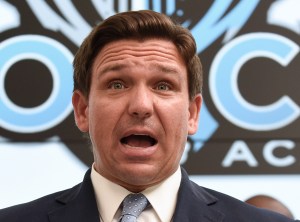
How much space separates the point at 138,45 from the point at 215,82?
1020 millimetres

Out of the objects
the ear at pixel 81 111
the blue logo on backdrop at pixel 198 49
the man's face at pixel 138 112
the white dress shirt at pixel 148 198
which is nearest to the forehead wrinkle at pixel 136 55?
the man's face at pixel 138 112

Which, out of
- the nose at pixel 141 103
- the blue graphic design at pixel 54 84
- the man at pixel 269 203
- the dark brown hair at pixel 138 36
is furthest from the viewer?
the blue graphic design at pixel 54 84

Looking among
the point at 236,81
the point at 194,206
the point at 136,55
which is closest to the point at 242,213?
the point at 194,206

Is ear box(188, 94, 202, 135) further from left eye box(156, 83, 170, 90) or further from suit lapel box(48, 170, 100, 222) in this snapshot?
suit lapel box(48, 170, 100, 222)

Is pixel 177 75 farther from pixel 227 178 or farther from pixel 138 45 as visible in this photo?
pixel 227 178

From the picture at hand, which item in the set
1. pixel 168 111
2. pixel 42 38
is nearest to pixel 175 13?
pixel 42 38

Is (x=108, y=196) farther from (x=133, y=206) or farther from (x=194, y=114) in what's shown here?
(x=194, y=114)

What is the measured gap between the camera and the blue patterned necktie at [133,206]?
1.24 metres

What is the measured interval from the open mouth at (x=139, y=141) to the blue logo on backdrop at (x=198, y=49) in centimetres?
98

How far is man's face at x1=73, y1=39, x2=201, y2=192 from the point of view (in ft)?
4.13

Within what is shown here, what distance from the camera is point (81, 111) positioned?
4.73ft

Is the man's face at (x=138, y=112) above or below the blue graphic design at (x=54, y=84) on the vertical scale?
above

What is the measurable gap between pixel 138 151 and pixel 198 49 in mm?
1133

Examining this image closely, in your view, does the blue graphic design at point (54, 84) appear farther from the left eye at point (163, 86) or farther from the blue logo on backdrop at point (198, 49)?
the left eye at point (163, 86)
